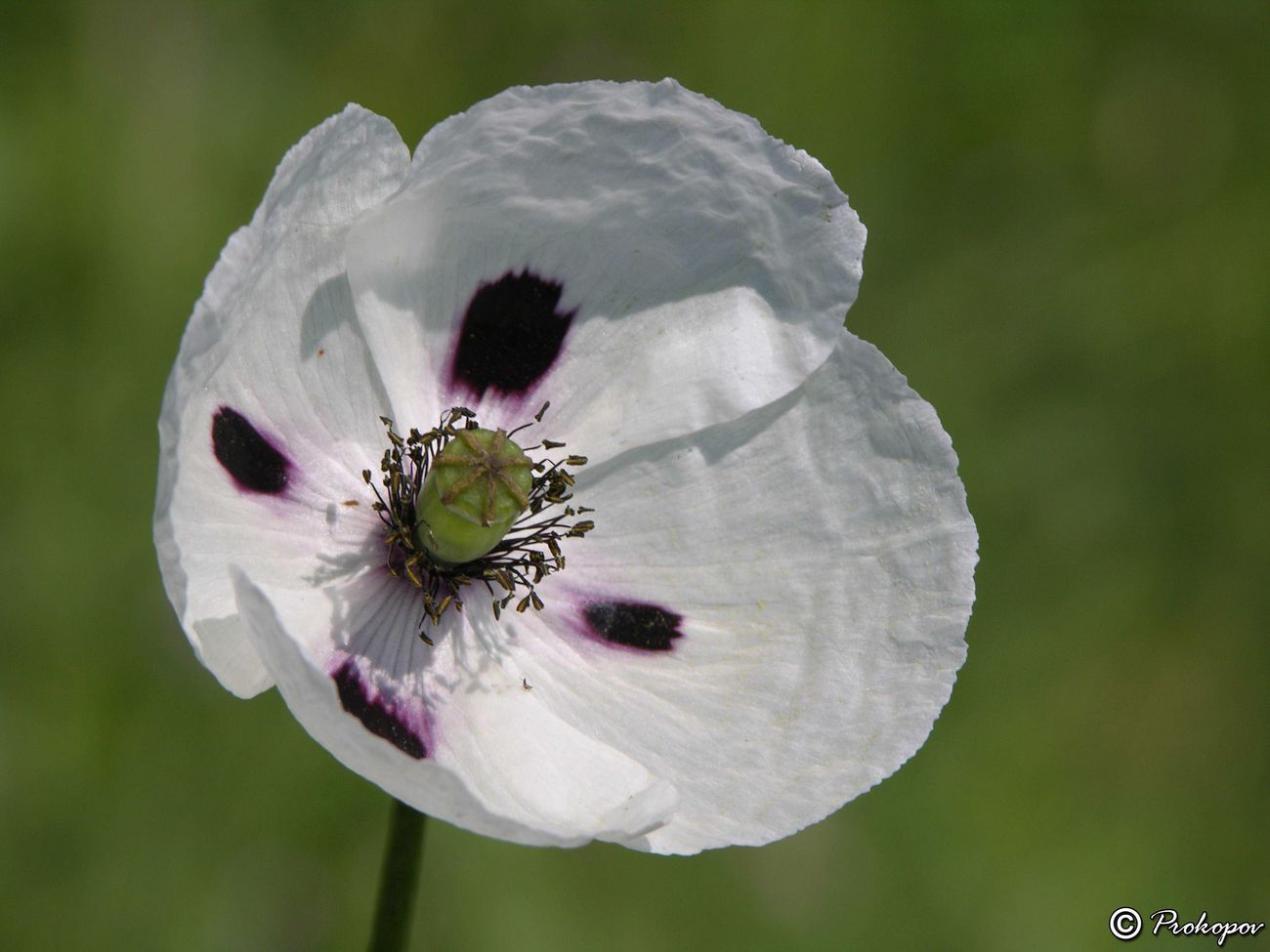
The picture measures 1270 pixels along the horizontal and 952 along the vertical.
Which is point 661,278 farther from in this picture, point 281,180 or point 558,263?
point 281,180

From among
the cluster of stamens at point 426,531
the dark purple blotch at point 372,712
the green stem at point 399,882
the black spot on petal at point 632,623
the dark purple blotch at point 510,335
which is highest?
the dark purple blotch at point 510,335

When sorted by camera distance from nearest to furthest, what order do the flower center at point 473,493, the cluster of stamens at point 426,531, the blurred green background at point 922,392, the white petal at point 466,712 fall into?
the white petal at point 466,712 < the flower center at point 473,493 < the cluster of stamens at point 426,531 < the blurred green background at point 922,392

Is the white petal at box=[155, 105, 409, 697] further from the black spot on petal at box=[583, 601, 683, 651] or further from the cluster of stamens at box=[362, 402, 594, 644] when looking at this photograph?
the black spot on petal at box=[583, 601, 683, 651]

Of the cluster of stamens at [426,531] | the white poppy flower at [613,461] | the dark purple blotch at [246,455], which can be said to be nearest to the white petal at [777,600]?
the white poppy flower at [613,461]

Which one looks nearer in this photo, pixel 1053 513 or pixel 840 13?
pixel 1053 513

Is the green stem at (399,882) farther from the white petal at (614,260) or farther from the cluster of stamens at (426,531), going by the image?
the white petal at (614,260)

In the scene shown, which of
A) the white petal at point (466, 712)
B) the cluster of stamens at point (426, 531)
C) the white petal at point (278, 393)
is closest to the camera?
the white petal at point (278, 393)

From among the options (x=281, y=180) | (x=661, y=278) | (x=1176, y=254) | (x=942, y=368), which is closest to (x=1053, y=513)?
(x=942, y=368)

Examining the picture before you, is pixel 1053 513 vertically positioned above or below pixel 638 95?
below
